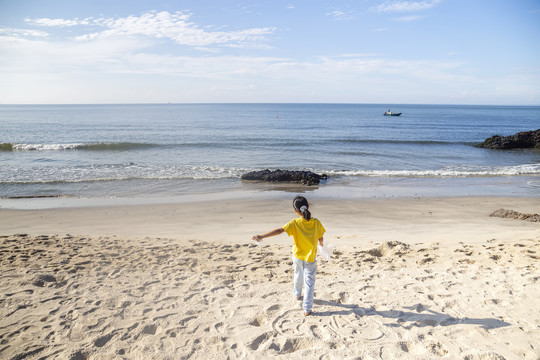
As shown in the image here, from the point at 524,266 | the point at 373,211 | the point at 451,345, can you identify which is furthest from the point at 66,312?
the point at 373,211

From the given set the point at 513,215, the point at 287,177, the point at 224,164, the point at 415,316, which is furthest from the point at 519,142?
the point at 415,316

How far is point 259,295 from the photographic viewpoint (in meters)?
4.95

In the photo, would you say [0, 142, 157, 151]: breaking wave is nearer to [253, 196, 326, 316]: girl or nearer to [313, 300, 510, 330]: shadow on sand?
[253, 196, 326, 316]: girl

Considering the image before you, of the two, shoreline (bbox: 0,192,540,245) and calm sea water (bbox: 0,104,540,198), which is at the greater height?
calm sea water (bbox: 0,104,540,198)

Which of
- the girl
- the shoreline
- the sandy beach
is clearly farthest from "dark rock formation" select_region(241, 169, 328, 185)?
the girl

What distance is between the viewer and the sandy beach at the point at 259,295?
3.79m

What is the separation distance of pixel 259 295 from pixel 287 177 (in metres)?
11.1

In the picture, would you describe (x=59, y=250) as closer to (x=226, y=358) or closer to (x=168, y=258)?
(x=168, y=258)

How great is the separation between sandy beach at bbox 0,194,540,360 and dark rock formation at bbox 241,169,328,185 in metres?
6.90

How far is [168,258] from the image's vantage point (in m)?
6.34

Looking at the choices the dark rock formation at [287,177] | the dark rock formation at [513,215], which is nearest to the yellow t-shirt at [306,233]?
the dark rock formation at [513,215]

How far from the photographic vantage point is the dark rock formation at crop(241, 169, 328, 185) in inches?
609

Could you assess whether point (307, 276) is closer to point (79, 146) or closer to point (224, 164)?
point (224, 164)

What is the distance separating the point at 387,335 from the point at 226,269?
9.62 feet
